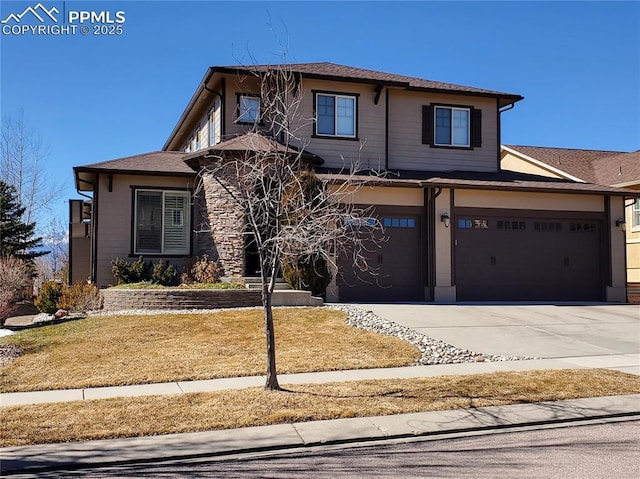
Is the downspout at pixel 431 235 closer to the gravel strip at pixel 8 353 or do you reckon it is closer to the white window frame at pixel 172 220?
the white window frame at pixel 172 220

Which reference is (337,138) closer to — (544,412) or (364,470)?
(544,412)

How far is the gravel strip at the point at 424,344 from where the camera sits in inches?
433

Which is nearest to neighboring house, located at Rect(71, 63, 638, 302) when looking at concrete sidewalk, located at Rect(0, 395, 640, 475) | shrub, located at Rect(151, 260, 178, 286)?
shrub, located at Rect(151, 260, 178, 286)

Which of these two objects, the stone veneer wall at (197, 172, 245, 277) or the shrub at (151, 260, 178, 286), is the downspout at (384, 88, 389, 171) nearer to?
the stone veneer wall at (197, 172, 245, 277)

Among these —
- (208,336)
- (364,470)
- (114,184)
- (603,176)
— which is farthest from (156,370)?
(603,176)

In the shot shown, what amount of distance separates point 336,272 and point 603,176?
50.8 feet

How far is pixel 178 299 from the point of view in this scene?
1476 cm

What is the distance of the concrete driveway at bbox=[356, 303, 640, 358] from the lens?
12.2 meters

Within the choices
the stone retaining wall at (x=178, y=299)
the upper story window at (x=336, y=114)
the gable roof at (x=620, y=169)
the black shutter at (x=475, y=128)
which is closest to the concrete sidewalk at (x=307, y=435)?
the stone retaining wall at (x=178, y=299)

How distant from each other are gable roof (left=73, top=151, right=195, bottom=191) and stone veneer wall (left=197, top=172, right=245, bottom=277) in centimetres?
137

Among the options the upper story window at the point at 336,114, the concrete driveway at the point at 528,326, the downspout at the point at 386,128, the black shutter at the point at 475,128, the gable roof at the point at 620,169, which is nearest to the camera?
the concrete driveway at the point at 528,326

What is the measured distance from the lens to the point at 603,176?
26375mm

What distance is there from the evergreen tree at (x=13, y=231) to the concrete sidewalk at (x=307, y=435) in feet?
74.9

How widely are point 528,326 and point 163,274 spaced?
34.0ft
